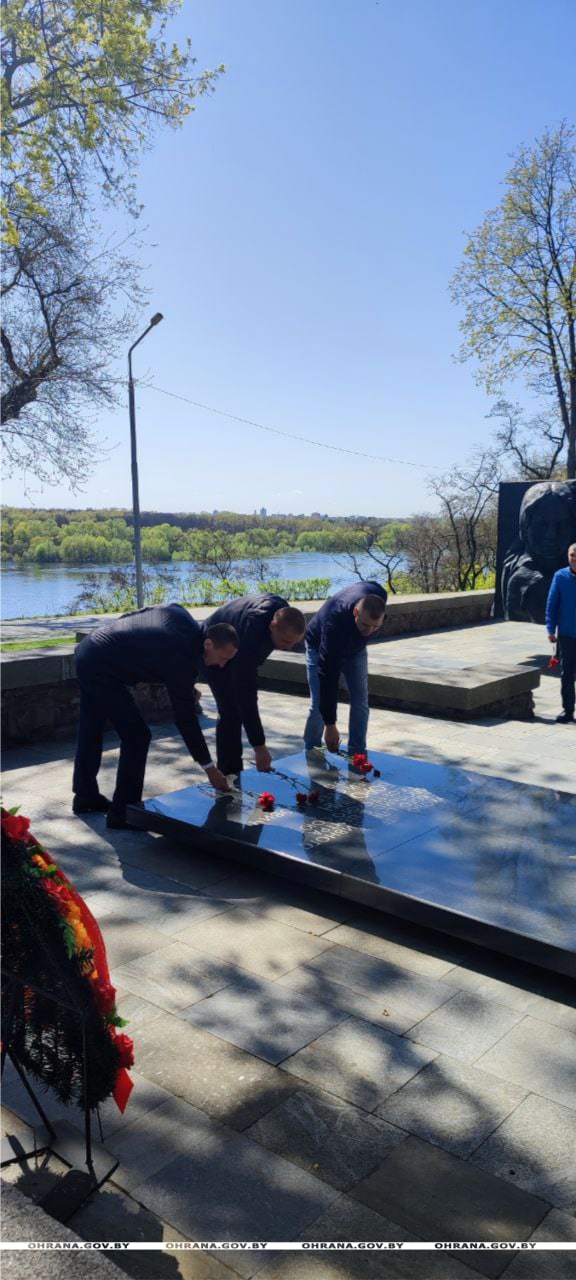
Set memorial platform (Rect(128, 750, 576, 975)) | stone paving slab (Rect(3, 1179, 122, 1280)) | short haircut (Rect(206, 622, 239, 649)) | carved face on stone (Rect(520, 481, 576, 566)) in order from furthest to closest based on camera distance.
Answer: carved face on stone (Rect(520, 481, 576, 566)), short haircut (Rect(206, 622, 239, 649)), memorial platform (Rect(128, 750, 576, 975)), stone paving slab (Rect(3, 1179, 122, 1280))

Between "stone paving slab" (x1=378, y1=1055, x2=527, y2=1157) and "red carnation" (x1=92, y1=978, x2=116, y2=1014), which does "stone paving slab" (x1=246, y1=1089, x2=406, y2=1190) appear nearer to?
"stone paving slab" (x1=378, y1=1055, x2=527, y2=1157)

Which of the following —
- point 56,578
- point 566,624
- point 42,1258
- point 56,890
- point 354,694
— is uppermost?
point 56,578

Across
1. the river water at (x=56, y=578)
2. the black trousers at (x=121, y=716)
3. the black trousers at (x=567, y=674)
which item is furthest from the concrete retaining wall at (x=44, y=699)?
the river water at (x=56, y=578)

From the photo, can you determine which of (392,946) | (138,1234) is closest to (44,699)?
(392,946)

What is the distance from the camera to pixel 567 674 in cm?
960

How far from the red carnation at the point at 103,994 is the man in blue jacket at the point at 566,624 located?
7.72 metres

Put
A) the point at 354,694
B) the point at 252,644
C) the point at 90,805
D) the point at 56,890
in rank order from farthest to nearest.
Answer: the point at 354,694 → the point at 90,805 → the point at 252,644 → the point at 56,890

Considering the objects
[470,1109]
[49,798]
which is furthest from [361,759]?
[470,1109]

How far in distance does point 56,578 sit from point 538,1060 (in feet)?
57.4

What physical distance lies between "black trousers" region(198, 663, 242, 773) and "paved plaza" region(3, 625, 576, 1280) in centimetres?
119

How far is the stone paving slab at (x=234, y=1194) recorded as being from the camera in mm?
2373

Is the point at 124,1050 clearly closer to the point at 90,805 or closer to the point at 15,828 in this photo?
the point at 15,828

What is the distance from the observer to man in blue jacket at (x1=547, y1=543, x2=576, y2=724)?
9.17 metres

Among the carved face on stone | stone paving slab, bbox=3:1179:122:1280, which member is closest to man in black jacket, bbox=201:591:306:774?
stone paving slab, bbox=3:1179:122:1280
